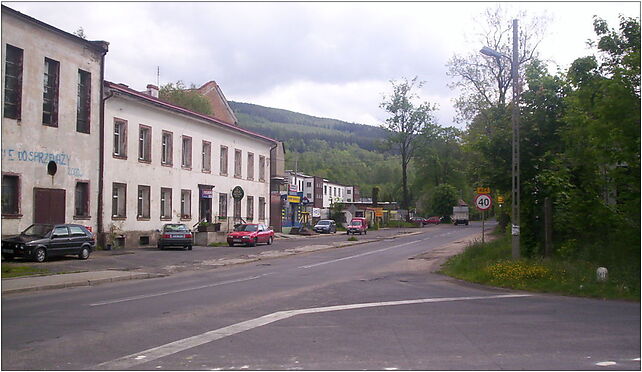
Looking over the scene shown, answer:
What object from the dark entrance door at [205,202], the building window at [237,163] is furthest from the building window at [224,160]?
the dark entrance door at [205,202]

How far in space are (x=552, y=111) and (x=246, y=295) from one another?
42.5 feet

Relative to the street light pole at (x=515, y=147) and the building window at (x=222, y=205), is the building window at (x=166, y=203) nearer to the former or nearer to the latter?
the building window at (x=222, y=205)

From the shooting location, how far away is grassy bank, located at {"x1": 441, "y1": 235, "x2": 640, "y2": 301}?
52.7 ft

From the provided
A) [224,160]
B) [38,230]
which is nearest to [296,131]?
[224,160]

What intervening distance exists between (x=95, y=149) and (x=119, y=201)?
4.06m

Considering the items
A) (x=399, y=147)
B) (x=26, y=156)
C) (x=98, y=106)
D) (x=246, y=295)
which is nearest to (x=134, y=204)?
(x=98, y=106)

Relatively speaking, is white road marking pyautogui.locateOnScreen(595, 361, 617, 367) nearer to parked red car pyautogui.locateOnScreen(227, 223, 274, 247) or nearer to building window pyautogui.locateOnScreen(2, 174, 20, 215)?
building window pyautogui.locateOnScreen(2, 174, 20, 215)

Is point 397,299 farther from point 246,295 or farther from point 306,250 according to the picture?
point 306,250

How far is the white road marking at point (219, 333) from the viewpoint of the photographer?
815 cm

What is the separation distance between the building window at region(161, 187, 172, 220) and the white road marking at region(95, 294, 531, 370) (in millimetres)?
29751

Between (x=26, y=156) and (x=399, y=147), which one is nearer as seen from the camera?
(x=26, y=156)

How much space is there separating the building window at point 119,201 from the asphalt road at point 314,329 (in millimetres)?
19620

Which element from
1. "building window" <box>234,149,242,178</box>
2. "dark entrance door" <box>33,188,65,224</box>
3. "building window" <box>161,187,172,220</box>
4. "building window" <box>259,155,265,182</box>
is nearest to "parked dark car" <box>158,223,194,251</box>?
"building window" <box>161,187,172,220</box>

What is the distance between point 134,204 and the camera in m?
38.4
